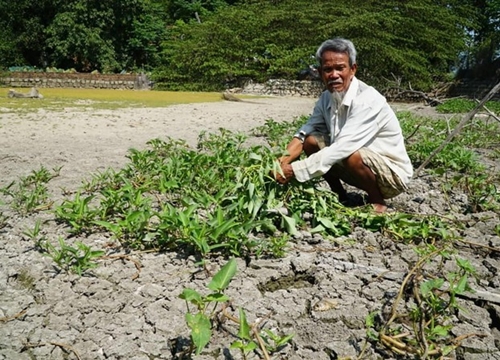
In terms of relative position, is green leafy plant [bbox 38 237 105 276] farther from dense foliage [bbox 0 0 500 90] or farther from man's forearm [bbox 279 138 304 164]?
dense foliage [bbox 0 0 500 90]

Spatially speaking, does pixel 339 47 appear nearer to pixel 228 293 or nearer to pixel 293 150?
pixel 293 150

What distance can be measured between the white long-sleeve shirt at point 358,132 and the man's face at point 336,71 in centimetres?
6

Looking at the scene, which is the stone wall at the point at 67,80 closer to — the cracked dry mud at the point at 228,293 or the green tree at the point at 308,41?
the green tree at the point at 308,41

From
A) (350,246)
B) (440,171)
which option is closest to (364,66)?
(440,171)

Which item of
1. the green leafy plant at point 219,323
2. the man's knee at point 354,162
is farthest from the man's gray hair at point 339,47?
the green leafy plant at point 219,323

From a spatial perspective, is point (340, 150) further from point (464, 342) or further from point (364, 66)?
point (364, 66)

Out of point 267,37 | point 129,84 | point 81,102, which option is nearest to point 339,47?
point 81,102

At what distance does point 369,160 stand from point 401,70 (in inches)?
667

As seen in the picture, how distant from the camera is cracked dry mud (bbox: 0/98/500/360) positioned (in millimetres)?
1308

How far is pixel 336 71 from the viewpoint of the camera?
7.37 ft

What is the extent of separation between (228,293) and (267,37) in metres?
19.0

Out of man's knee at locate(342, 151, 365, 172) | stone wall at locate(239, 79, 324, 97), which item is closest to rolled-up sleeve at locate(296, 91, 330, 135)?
man's knee at locate(342, 151, 365, 172)

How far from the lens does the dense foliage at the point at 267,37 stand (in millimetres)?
17328

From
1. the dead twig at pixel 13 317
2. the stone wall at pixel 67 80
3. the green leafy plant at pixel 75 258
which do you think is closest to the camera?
the dead twig at pixel 13 317
